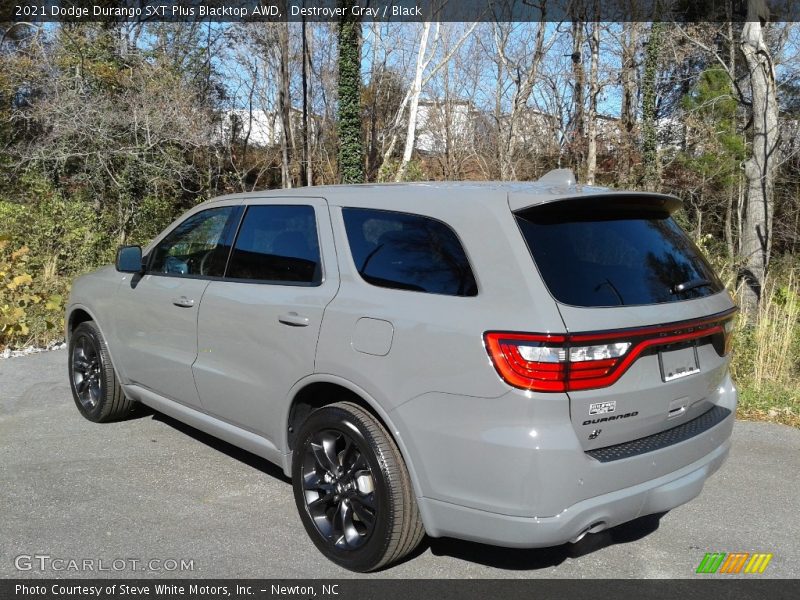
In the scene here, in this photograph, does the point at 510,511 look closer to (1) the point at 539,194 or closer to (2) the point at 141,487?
(1) the point at 539,194

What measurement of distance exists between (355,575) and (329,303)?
1.28m

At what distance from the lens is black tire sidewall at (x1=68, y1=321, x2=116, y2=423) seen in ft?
A: 17.1

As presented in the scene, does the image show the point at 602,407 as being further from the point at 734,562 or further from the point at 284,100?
the point at 284,100

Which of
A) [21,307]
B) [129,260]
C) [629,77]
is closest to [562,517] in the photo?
[129,260]

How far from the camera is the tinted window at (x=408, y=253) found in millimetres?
2988

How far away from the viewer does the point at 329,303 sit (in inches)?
133

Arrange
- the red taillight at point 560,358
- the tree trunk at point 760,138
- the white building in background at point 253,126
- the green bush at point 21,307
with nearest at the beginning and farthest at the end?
1. the red taillight at point 560,358
2. the green bush at point 21,307
3. the tree trunk at point 760,138
4. the white building in background at point 253,126

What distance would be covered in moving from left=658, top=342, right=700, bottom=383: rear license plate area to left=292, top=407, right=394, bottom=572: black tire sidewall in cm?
126

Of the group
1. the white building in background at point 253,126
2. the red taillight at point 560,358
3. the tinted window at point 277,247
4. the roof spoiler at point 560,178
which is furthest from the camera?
the white building in background at point 253,126

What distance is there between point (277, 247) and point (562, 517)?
2.11 m

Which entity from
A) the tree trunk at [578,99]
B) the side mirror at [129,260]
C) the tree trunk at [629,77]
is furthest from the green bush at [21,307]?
the tree trunk at [578,99]

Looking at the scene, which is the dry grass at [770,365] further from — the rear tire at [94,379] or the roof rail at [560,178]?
the rear tire at [94,379]

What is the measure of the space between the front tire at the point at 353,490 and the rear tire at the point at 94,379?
93.6 inches

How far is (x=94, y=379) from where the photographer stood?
17.9ft
